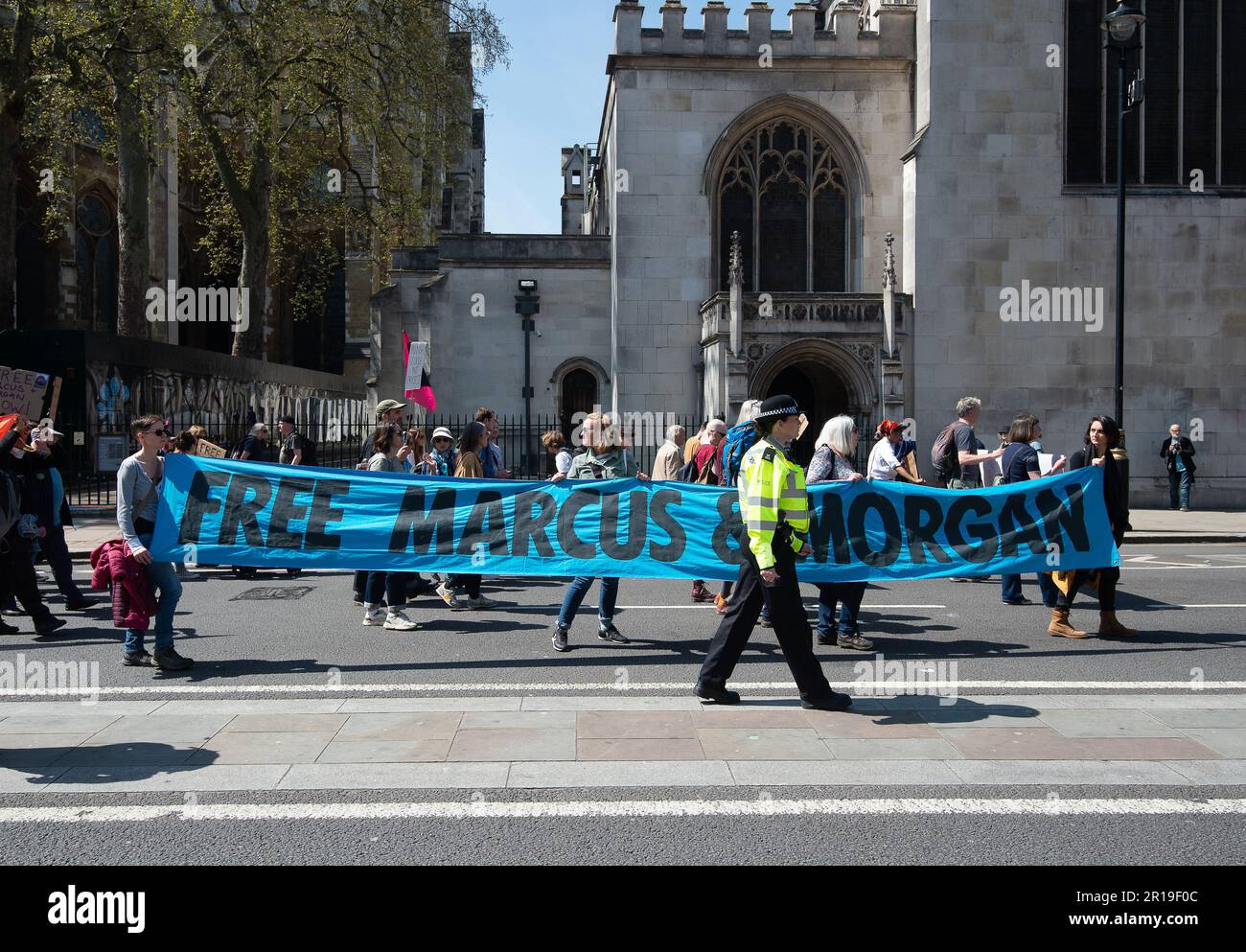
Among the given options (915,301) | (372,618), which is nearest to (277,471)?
(372,618)

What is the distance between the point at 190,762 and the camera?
5543 mm

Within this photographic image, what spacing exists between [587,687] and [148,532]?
3.53 metres

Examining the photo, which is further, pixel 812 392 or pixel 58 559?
pixel 812 392

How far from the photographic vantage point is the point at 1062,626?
929 centimetres

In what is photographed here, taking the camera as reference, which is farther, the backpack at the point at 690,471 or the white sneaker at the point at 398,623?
the backpack at the point at 690,471

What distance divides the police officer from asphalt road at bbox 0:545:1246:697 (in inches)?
32.0

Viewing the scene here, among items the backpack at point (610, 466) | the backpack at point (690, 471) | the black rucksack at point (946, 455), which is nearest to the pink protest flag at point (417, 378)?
the backpack at point (690, 471)

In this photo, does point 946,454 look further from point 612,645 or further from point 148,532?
point 148,532

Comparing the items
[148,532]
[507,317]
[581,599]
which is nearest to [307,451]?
[148,532]

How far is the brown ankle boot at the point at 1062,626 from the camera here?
9234 mm

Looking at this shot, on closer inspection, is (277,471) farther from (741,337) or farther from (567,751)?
(741,337)

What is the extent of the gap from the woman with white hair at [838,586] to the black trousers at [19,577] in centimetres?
683

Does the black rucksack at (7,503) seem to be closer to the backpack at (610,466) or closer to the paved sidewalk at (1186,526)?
the backpack at (610,466)

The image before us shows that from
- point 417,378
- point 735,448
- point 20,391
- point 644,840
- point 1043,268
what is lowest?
point 644,840
